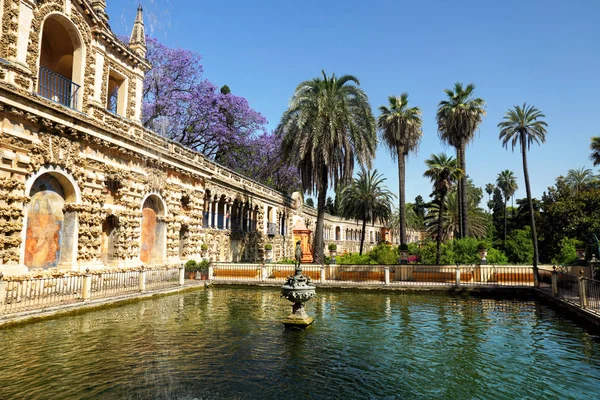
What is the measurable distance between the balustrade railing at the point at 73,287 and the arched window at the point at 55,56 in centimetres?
832

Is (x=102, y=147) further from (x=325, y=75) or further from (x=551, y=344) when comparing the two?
(x=551, y=344)

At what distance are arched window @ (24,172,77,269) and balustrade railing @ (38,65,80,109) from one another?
4.43 m

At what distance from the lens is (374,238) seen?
84125 mm

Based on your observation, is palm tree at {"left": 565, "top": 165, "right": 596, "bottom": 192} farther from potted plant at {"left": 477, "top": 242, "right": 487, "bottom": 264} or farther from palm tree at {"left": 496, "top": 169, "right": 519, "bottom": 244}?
potted plant at {"left": 477, "top": 242, "right": 487, "bottom": 264}

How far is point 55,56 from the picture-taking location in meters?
20.2

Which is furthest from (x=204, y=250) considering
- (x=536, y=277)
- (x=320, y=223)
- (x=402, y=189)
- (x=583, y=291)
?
(x=583, y=291)

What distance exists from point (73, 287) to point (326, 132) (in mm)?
18399

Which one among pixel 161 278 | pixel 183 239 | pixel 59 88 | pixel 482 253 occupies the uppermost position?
pixel 59 88

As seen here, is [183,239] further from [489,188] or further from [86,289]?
[489,188]

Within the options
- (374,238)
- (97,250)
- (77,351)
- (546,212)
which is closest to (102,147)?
(97,250)

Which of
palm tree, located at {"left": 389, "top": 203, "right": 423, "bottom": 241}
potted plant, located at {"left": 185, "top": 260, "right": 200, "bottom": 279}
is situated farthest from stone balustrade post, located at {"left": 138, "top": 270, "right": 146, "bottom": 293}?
palm tree, located at {"left": 389, "top": 203, "right": 423, "bottom": 241}

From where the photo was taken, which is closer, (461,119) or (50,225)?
(50,225)

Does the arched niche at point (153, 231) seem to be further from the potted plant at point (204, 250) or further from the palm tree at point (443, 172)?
the palm tree at point (443, 172)

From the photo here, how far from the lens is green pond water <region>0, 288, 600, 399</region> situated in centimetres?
722
